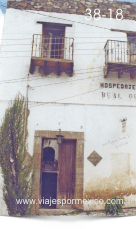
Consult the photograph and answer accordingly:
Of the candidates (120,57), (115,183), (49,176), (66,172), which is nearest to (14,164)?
(49,176)

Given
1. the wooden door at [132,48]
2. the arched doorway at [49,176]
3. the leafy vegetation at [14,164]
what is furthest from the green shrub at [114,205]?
the wooden door at [132,48]

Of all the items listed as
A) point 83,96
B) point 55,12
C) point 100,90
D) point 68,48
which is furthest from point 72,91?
point 55,12

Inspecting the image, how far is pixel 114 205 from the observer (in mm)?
6625

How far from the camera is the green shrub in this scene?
6.50m

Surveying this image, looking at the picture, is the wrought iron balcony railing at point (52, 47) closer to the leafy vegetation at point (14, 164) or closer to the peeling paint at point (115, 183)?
the leafy vegetation at point (14, 164)

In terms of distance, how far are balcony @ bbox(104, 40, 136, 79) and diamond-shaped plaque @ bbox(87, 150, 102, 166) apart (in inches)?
113

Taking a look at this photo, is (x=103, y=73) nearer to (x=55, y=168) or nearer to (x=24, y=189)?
(x=55, y=168)

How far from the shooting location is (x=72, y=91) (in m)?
7.77

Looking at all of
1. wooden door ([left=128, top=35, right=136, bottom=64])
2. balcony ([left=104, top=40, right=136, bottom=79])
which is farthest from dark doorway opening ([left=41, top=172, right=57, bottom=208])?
wooden door ([left=128, top=35, right=136, bottom=64])

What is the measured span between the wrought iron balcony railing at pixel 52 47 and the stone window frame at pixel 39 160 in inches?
109

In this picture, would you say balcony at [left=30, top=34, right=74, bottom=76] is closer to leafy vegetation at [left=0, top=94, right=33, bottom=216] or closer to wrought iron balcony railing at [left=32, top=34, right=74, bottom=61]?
wrought iron balcony railing at [left=32, top=34, right=74, bottom=61]

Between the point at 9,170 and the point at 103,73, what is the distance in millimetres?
4729

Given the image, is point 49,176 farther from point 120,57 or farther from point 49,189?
point 120,57

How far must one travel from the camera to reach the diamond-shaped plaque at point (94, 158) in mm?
7320
